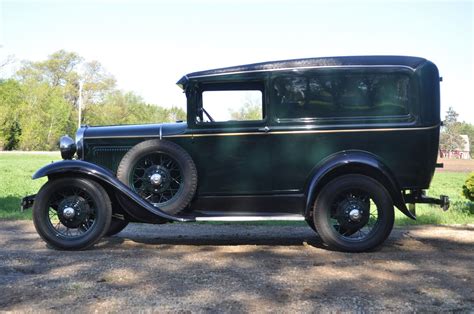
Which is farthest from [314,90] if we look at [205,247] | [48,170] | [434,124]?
[48,170]

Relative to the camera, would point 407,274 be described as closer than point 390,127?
Yes

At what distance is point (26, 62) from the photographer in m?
62.4

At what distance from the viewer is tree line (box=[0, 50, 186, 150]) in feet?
170

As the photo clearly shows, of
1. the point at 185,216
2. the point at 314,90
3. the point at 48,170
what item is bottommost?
the point at 185,216

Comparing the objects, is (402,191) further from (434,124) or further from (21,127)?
(21,127)

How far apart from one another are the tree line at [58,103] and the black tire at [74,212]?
145 ft

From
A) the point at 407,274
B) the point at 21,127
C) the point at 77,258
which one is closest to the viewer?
the point at 407,274

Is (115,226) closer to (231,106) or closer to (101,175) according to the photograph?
(101,175)

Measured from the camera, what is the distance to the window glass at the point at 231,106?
229 inches

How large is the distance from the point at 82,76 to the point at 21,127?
13925mm

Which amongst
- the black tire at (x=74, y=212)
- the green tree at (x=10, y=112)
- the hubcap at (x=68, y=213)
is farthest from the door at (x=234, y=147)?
the green tree at (x=10, y=112)

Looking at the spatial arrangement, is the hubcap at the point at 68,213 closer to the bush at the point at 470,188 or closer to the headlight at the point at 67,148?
the headlight at the point at 67,148

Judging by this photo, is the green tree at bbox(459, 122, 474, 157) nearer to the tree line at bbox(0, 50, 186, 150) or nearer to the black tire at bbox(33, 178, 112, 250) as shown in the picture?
the tree line at bbox(0, 50, 186, 150)

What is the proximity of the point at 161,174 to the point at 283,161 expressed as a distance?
1440 mm
